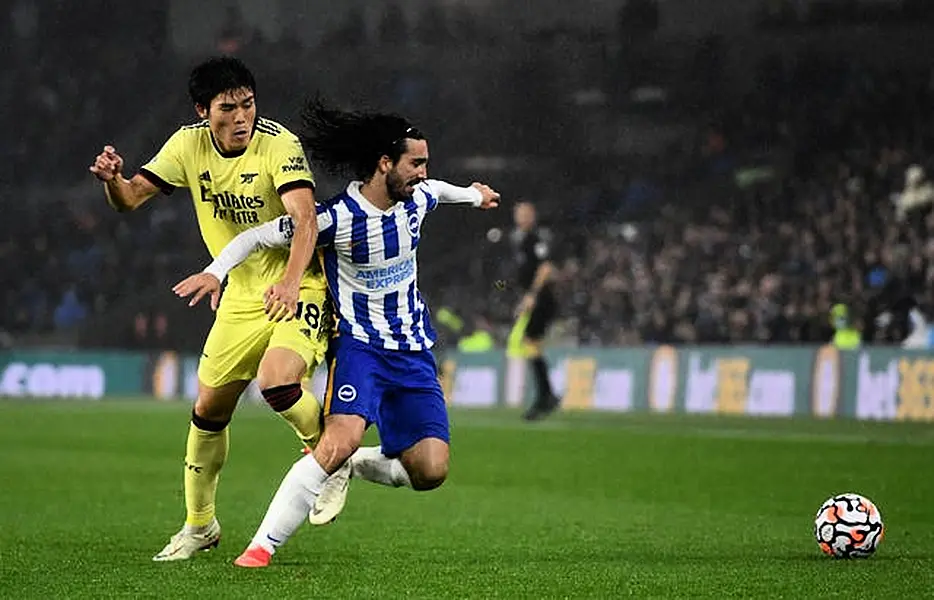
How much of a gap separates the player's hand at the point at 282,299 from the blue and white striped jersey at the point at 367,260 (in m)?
0.33

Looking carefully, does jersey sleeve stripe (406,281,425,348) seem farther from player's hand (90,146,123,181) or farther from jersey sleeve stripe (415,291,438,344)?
player's hand (90,146,123,181)

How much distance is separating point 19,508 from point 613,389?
1266cm

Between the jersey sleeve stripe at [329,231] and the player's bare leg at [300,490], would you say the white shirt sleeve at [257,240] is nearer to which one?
the jersey sleeve stripe at [329,231]

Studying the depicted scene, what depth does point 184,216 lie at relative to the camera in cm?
3173

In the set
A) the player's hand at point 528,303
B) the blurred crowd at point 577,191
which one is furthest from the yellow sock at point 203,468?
the blurred crowd at point 577,191

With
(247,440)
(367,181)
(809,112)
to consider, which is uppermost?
(809,112)

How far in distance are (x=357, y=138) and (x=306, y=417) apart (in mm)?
1259

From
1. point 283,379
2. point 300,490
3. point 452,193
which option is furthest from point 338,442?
point 452,193

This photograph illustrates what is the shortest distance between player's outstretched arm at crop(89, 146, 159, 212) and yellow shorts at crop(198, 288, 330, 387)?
586 millimetres

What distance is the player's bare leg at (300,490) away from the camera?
7.16 m

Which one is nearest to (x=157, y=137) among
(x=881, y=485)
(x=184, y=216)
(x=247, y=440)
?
(x=184, y=216)

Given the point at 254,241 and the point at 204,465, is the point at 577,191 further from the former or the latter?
the point at 254,241

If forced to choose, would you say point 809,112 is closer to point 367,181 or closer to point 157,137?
point 157,137

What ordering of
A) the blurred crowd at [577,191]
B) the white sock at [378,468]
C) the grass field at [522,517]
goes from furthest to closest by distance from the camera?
1. the blurred crowd at [577,191]
2. the white sock at [378,468]
3. the grass field at [522,517]
